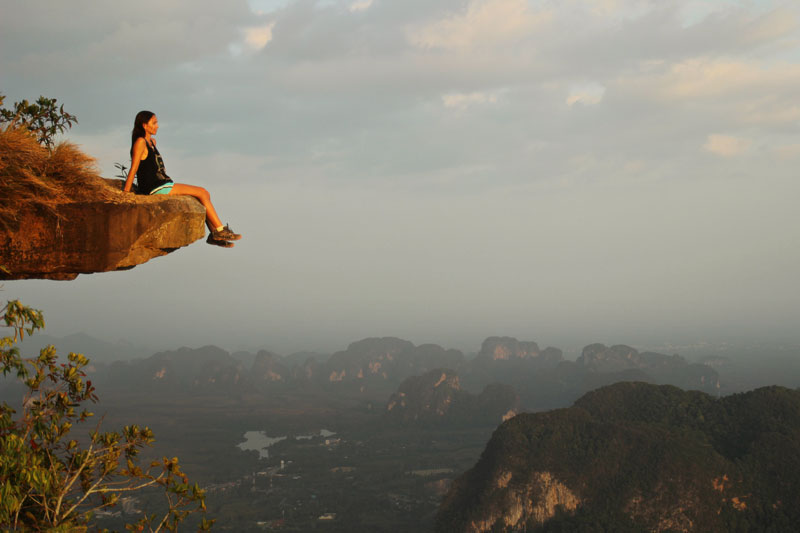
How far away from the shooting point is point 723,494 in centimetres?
7475

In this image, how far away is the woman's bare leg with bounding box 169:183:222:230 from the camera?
24.1 feet

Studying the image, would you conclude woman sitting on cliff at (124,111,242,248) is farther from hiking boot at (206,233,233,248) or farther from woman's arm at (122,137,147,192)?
hiking boot at (206,233,233,248)

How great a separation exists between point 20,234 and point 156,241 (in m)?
1.47

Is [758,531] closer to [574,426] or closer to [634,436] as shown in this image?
[634,436]

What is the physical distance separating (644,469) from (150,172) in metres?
96.0

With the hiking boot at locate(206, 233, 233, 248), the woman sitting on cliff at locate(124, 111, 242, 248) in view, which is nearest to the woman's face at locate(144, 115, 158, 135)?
the woman sitting on cliff at locate(124, 111, 242, 248)

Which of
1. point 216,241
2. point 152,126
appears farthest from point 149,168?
point 216,241

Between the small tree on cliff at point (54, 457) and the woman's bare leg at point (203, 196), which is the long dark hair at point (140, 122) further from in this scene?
the small tree on cliff at point (54, 457)

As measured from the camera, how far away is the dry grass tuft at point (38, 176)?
18.2 feet

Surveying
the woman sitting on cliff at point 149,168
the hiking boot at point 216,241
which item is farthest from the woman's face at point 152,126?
the hiking boot at point 216,241

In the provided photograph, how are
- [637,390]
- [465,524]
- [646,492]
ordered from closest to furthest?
1. [646,492]
2. [465,524]
3. [637,390]

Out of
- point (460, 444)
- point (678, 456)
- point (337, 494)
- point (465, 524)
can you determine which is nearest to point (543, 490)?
point (465, 524)

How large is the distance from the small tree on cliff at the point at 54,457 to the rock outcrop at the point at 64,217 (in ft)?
2.31

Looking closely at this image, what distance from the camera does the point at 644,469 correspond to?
8325cm
